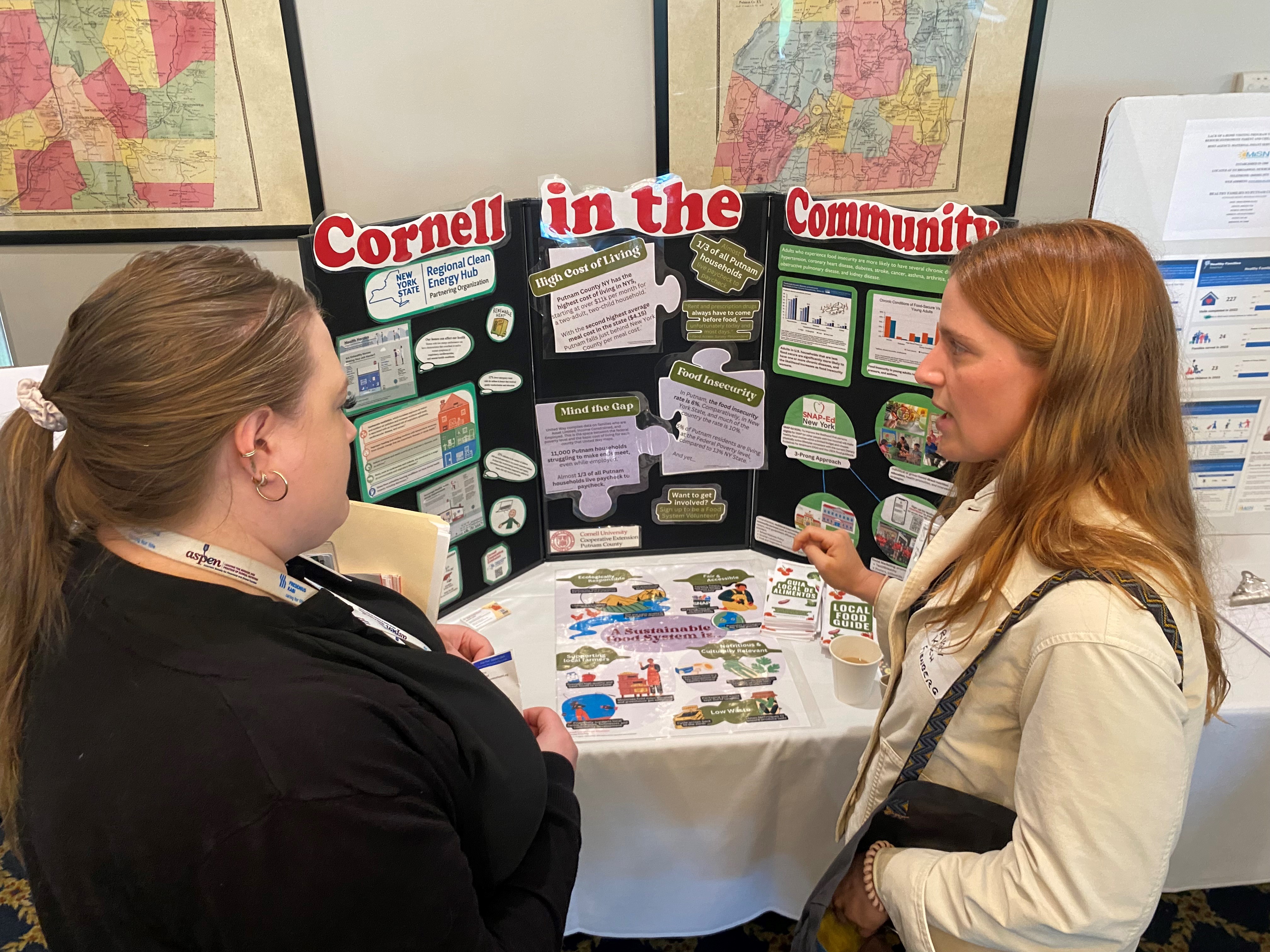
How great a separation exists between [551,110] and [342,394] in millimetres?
1387

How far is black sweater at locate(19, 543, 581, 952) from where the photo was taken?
2.05ft

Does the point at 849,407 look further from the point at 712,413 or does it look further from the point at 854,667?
the point at 854,667

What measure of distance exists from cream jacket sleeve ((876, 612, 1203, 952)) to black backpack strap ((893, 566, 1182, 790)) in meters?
0.02

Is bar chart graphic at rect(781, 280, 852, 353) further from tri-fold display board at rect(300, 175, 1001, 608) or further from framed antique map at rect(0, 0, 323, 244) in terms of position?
framed antique map at rect(0, 0, 323, 244)

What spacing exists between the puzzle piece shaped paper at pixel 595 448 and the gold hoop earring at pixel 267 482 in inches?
38.0

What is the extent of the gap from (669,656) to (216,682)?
1.01 metres

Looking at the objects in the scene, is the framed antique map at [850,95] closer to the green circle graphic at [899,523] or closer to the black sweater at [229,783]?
the green circle graphic at [899,523]

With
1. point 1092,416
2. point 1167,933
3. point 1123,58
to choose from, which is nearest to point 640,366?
point 1092,416

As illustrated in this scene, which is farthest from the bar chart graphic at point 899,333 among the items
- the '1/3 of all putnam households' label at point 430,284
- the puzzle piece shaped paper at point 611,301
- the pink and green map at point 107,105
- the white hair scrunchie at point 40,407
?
the pink and green map at point 107,105

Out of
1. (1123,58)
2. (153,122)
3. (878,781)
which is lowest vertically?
(878,781)

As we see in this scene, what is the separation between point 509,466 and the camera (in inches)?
68.1

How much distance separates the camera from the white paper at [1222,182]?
1.49m

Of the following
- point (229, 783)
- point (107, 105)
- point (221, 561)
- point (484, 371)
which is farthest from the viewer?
point (107, 105)

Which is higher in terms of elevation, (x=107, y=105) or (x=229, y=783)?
(x=107, y=105)
